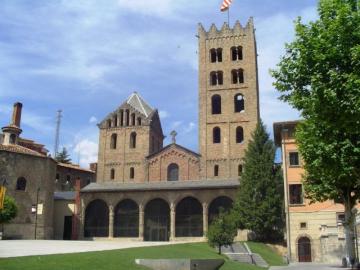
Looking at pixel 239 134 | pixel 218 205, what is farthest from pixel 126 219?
pixel 239 134

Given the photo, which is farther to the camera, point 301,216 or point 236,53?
point 236,53

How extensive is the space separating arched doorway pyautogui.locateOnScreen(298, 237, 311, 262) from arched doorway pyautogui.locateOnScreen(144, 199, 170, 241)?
15.0 metres

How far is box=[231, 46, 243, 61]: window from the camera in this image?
186 feet

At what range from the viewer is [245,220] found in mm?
39875

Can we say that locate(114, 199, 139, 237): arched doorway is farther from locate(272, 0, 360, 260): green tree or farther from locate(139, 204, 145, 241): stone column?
locate(272, 0, 360, 260): green tree

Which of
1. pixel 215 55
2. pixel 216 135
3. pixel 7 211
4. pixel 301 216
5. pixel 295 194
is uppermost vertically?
pixel 215 55

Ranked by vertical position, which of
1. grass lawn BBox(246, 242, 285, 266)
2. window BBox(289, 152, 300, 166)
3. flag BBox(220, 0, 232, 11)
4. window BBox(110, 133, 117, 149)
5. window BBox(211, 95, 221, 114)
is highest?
flag BBox(220, 0, 232, 11)

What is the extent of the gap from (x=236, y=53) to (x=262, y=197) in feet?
75.0

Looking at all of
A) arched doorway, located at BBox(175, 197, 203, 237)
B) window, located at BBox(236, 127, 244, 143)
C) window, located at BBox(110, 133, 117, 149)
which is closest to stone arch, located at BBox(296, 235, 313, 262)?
arched doorway, located at BBox(175, 197, 203, 237)

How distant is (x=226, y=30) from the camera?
190 feet

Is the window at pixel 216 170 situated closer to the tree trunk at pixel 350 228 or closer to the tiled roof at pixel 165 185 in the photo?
the tiled roof at pixel 165 185

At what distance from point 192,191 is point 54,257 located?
28.3 meters

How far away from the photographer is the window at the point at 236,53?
56594mm

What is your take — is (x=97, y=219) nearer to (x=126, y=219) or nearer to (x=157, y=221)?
(x=126, y=219)
